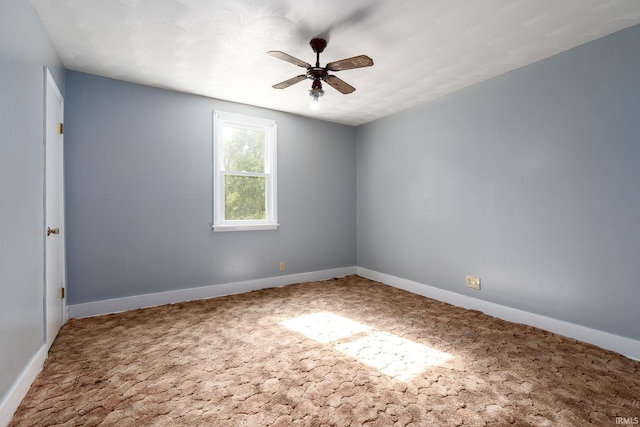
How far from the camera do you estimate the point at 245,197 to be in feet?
14.0

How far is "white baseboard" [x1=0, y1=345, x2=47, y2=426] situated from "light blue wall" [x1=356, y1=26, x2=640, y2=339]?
3.91m

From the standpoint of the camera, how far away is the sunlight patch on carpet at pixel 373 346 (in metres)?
2.23

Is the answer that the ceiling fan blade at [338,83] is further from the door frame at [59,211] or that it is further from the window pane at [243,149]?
the door frame at [59,211]

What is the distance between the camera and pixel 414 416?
66.6 inches

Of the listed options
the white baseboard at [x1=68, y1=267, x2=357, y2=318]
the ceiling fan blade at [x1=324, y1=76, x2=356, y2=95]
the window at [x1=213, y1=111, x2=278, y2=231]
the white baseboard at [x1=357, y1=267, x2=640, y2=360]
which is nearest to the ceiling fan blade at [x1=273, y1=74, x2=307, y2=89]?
the ceiling fan blade at [x1=324, y1=76, x2=356, y2=95]

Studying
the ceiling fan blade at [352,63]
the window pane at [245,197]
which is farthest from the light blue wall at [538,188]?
the window pane at [245,197]

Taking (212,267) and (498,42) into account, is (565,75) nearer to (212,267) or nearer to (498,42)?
(498,42)

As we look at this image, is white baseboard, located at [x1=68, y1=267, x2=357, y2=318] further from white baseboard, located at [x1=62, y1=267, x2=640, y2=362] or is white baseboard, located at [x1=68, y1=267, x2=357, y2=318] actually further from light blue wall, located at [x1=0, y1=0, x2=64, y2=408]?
light blue wall, located at [x1=0, y1=0, x2=64, y2=408]

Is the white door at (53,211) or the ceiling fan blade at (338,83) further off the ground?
the ceiling fan blade at (338,83)

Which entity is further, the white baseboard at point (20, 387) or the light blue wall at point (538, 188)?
the light blue wall at point (538, 188)

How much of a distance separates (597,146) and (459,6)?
1.70 meters

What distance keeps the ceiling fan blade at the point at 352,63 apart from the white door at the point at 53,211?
89.2 inches

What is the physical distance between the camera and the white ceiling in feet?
7.11

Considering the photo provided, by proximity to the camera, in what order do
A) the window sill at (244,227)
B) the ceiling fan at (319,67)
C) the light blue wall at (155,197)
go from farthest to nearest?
the window sill at (244,227) < the light blue wall at (155,197) < the ceiling fan at (319,67)
